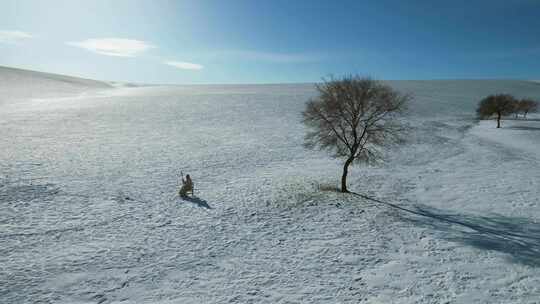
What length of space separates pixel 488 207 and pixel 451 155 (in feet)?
51.2

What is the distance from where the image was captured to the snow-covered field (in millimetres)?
10945

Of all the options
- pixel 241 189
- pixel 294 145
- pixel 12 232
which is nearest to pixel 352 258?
pixel 241 189

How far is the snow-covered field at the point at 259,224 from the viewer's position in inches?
431

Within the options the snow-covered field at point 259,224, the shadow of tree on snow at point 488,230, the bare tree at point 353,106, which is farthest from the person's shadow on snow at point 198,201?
the shadow of tree on snow at point 488,230

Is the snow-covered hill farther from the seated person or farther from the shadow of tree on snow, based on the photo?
the shadow of tree on snow

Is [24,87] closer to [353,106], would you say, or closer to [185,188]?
[185,188]

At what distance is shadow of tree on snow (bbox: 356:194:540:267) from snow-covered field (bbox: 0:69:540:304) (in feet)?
0.31

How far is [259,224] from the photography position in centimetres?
1636

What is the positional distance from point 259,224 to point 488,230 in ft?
39.2

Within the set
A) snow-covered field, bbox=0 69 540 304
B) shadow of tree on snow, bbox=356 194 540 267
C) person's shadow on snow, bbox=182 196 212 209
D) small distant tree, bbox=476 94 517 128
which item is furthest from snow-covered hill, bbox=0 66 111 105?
small distant tree, bbox=476 94 517 128

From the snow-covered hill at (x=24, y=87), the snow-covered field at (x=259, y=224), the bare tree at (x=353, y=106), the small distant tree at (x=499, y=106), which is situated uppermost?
the snow-covered hill at (x=24, y=87)

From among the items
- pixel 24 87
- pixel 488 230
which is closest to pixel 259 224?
pixel 488 230

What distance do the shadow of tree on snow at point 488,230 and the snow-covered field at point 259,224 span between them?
95 millimetres

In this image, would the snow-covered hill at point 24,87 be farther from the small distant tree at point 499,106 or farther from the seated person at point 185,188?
the small distant tree at point 499,106
